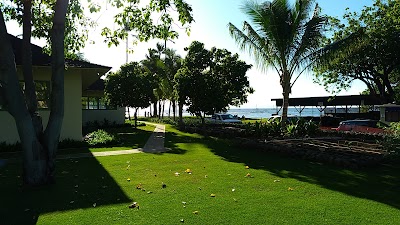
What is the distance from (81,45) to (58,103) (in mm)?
4552

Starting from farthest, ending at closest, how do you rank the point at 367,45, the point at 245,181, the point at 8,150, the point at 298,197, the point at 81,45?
the point at 367,45, the point at 8,150, the point at 81,45, the point at 245,181, the point at 298,197

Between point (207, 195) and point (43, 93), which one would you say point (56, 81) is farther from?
point (43, 93)

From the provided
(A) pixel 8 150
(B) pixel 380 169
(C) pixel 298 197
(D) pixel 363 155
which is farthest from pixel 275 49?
(A) pixel 8 150

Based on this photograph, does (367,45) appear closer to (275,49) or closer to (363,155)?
(275,49)

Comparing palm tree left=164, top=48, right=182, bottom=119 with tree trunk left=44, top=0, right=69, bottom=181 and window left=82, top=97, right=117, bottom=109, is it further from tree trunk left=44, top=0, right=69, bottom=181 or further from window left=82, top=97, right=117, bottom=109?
tree trunk left=44, top=0, right=69, bottom=181

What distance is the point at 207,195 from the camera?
6.36m

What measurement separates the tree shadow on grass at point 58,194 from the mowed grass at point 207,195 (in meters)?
0.02

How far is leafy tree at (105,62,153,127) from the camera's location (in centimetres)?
2522

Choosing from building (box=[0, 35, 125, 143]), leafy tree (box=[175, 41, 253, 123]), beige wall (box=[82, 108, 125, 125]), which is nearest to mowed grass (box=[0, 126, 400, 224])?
building (box=[0, 35, 125, 143])

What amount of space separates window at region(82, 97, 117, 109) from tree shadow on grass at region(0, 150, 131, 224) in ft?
63.8

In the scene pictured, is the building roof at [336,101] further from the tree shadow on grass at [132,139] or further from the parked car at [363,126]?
the tree shadow on grass at [132,139]

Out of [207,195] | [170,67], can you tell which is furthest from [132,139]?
[170,67]

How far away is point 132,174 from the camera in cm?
845

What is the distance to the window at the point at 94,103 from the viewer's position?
2796 cm
